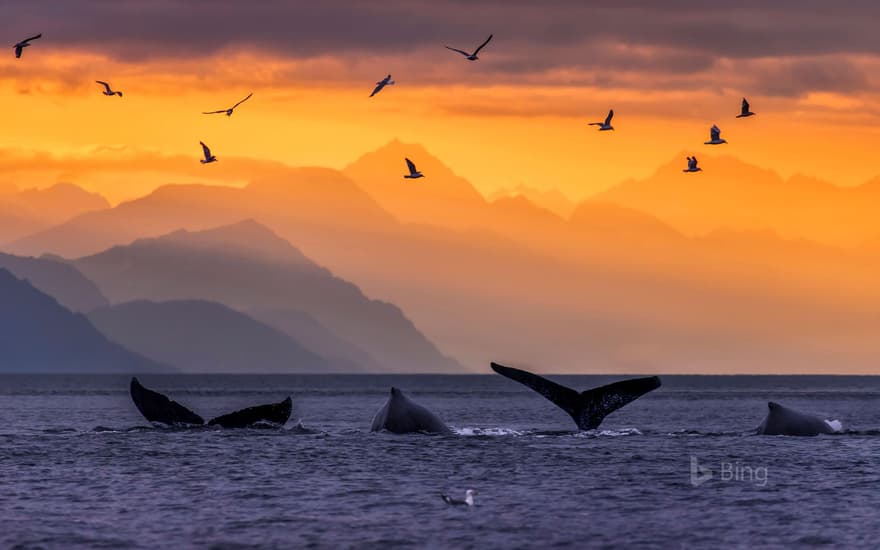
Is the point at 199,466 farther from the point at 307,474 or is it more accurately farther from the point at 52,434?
the point at 52,434

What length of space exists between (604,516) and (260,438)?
81.8 ft

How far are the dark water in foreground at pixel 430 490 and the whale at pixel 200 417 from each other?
1.99 m

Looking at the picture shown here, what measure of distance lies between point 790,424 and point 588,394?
37.1 feet

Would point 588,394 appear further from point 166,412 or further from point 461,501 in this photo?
point 166,412

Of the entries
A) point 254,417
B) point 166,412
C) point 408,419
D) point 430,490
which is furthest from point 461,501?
point 166,412

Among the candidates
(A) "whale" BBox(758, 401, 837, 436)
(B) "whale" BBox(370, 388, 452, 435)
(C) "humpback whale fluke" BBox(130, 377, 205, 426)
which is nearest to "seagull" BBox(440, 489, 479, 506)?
(B) "whale" BBox(370, 388, 452, 435)

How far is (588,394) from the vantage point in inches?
2247

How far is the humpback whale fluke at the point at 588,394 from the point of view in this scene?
50938 mm

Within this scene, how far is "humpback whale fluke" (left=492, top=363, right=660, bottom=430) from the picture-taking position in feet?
167

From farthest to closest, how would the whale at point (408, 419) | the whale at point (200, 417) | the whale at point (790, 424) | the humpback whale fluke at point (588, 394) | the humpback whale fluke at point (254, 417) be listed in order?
the humpback whale fluke at point (254, 417) < the whale at point (200, 417) < the whale at point (790, 424) < the whale at point (408, 419) < the humpback whale fluke at point (588, 394)

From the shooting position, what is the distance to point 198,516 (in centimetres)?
3897

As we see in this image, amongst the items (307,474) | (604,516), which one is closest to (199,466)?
(307,474)

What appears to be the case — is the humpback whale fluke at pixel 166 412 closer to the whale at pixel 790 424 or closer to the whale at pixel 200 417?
the whale at pixel 200 417

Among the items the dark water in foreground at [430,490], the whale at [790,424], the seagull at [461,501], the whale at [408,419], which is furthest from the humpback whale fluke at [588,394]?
the seagull at [461,501]
